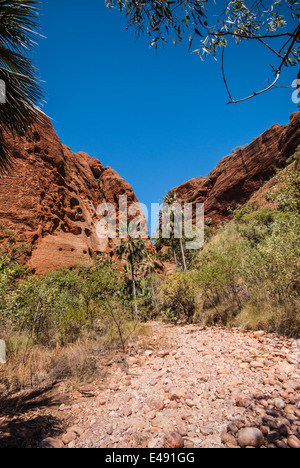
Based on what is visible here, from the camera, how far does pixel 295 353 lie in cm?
Result: 498

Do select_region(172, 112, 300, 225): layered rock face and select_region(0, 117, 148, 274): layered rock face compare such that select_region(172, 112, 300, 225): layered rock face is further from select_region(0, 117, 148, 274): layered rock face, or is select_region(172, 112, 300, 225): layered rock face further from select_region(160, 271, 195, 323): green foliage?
select_region(160, 271, 195, 323): green foliage

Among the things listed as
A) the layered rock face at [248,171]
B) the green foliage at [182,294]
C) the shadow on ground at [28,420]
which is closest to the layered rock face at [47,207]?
the green foliage at [182,294]

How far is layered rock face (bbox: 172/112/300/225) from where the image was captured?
1409 inches

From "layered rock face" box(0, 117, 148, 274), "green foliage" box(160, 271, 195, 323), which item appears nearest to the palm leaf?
"green foliage" box(160, 271, 195, 323)

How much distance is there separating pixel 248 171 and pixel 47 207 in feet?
135

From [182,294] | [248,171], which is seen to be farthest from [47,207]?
[248,171]

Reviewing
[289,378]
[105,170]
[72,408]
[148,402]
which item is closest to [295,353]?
[289,378]

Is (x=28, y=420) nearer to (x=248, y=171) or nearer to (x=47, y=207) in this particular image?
(x=47, y=207)

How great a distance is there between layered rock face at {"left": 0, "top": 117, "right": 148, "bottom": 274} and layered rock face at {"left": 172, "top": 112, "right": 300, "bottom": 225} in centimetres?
1986

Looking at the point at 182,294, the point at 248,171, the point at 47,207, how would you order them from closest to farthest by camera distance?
the point at 182,294, the point at 47,207, the point at 248,171

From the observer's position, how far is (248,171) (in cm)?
4369

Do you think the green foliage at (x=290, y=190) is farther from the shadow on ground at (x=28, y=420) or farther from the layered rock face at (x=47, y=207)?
the layered rock face at (x=47, y=207)

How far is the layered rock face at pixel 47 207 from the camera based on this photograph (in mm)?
24922

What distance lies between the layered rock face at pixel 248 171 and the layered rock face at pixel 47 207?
19.9 meters
